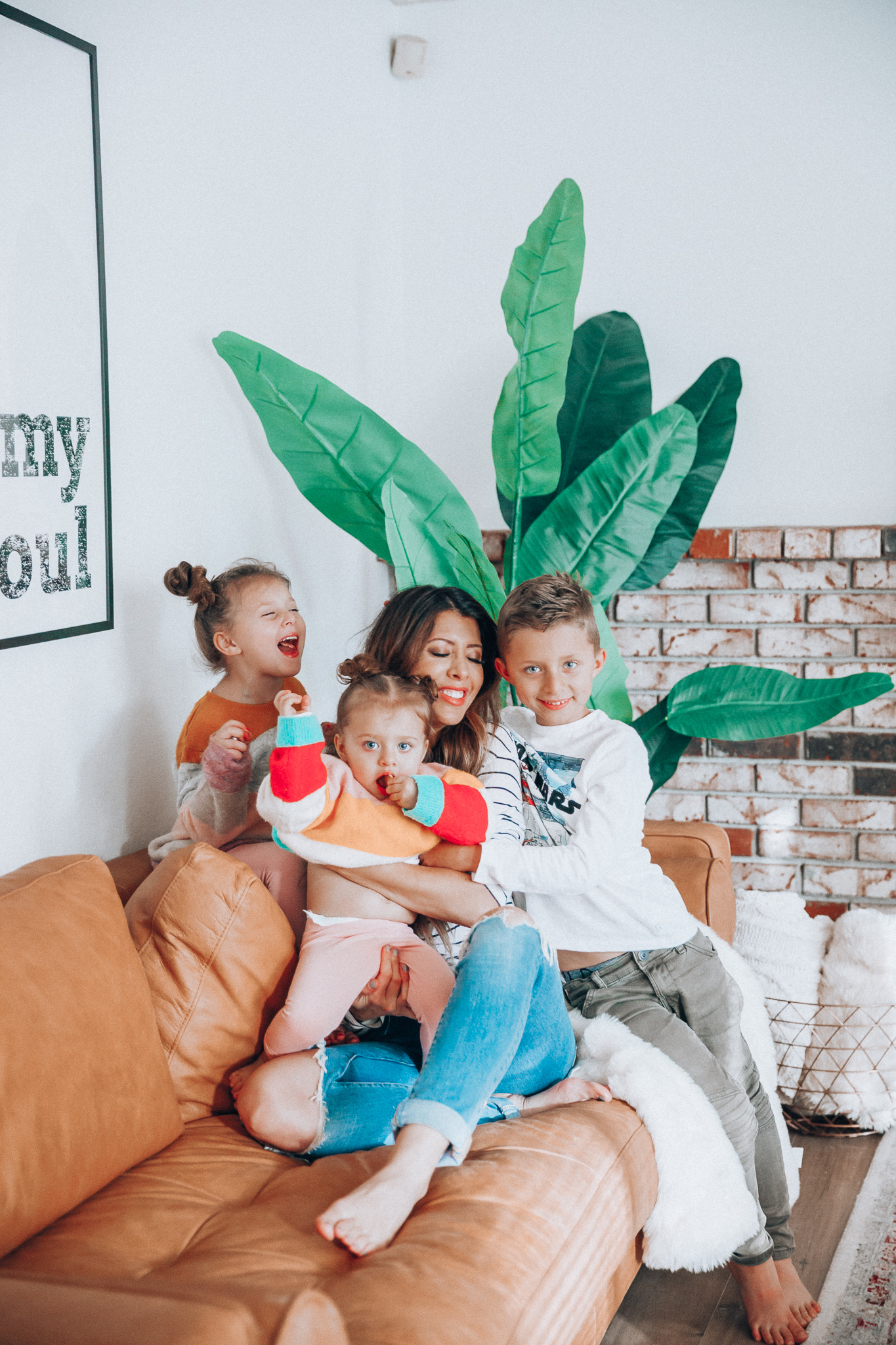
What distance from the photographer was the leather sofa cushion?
3.38 feet

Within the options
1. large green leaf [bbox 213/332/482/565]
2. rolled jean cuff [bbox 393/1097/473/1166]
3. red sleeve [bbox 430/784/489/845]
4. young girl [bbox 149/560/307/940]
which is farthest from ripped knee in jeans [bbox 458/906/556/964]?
large green leaf [bbox 213/332/482/565]

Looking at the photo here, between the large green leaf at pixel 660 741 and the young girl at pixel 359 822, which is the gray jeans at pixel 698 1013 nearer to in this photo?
the young girl at pixel 359 822

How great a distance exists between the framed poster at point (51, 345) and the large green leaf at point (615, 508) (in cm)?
94

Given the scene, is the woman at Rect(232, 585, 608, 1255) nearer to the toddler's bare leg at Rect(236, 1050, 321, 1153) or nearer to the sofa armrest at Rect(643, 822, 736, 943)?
the toddler's bare leg at Rect(236, 1050, 321, 1153)

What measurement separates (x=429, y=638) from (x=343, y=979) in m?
0.58

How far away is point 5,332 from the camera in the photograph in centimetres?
159

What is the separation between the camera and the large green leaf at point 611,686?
2258 millimetres

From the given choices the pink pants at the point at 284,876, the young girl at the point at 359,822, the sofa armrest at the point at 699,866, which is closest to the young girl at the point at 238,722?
the pink pants at the point at 284,876

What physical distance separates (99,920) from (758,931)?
147 cm

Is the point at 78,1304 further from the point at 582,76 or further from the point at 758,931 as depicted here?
the point at 582,76

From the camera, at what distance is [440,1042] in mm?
1345

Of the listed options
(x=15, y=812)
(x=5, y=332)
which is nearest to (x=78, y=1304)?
(x=15, y=812)

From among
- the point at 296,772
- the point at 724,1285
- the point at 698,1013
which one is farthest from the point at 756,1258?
the point at 296,772

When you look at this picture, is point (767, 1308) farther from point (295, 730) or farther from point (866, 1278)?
point (295, 730)
